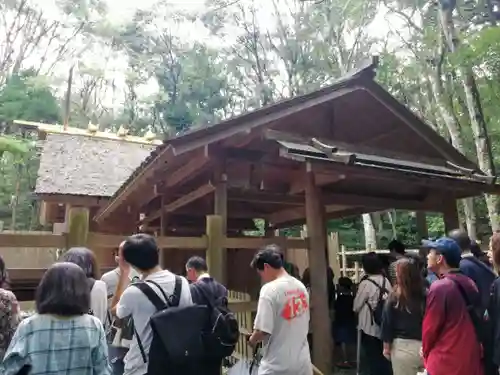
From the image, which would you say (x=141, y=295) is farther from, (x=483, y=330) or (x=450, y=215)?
(x=450, y=215)

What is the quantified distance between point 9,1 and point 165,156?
23619mm

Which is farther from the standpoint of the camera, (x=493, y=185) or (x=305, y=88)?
(x=305, y=88)

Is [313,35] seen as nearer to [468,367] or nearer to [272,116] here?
[272,116]

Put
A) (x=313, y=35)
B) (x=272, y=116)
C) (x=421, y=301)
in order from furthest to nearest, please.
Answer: (x=313, y=35) < (x=272, y=116) < (x=421, y=301)

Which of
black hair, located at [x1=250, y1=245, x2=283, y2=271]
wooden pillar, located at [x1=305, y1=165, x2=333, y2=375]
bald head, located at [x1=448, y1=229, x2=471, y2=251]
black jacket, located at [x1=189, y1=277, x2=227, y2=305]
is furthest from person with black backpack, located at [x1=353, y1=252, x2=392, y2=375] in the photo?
black jacket, located at [x1=189, y1=277, x2=227, y2=305]

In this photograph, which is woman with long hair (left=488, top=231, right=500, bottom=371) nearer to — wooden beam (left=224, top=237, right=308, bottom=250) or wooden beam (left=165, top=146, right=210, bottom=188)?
wooden beam (left=224, top=237, right=308, bottom=250)

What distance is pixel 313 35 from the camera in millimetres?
22844

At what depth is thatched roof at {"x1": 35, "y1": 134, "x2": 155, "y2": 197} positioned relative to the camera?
34.3 feet

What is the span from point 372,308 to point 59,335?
3772 millimetres

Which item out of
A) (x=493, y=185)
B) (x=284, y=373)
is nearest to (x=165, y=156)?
(x=284, y=373)

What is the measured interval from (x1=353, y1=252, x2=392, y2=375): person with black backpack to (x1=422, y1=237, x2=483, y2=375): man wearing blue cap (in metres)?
1.80

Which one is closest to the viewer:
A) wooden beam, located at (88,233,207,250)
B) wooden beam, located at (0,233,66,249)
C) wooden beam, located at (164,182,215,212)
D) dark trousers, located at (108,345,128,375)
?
dark trousers, located at (108,345,128,375)

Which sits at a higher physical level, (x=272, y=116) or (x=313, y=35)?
(x=313, y=35)

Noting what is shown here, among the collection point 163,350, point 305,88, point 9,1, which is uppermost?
point 9,1
